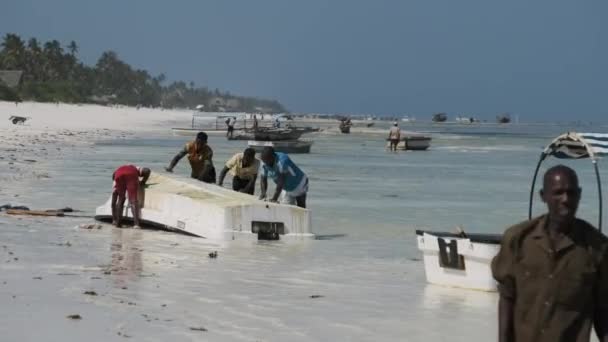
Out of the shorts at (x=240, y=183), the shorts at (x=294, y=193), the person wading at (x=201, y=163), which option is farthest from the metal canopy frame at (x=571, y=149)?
the person wading at (x=201, y=163)

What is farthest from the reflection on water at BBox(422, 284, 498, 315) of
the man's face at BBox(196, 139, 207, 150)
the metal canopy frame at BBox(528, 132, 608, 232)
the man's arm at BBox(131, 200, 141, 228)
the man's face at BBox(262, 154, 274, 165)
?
the man's face at BBox(196, 139, 207, 150)

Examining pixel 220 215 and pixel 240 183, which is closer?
pixel 220 215

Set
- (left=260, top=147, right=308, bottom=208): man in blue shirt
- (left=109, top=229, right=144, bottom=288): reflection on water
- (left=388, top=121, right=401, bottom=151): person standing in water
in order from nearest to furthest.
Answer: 1. (left=109, top=229, right=144, bottom=288): reflection on water
2. (left=260, top=147, right=308, bottom=208): man in blue shirt
3. (left=388, top=121, right=401, bottom=151): person standing in water

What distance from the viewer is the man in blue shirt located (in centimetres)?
1327

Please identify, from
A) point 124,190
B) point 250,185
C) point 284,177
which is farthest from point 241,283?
point 250,185

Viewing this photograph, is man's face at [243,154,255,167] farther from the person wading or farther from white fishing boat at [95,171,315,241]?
the person wading

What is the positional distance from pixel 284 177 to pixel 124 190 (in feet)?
7.33

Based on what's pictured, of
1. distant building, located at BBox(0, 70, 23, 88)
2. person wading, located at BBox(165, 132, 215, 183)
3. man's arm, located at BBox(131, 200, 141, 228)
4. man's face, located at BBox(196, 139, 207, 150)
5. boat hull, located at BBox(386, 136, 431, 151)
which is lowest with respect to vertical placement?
boat hull, located at BBox(386, 136, 431, 151)

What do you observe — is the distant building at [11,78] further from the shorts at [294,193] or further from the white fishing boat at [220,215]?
the shorts at [294,193]

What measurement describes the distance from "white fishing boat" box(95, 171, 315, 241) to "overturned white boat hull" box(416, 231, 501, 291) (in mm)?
3463

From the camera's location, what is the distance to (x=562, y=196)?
13.4 feet

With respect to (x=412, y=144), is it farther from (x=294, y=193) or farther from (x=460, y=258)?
(x=460, y=258)

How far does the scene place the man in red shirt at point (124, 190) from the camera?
1434cm

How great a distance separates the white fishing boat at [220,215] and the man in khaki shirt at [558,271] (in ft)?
30.6
